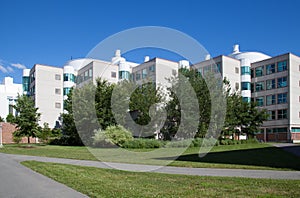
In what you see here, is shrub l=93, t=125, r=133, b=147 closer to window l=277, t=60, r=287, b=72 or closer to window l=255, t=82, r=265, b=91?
window l=277, t=60, r=287, b=72

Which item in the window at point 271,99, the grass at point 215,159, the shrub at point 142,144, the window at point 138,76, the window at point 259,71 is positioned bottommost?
the shrub at point 142,144

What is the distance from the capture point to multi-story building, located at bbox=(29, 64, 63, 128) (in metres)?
67.6

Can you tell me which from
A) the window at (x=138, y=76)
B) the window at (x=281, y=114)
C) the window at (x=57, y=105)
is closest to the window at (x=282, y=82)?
the window at (x=281, y=114)

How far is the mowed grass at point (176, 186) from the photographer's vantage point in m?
8.77

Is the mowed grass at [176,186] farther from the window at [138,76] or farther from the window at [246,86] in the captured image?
the window at [138,76]

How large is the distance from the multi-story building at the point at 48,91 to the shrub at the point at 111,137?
36384 mm

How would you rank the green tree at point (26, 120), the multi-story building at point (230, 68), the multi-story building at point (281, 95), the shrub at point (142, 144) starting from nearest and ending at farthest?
the shrub at point (142, 144) → the green tree at point (26, 120) → the multi-story building at point (281, 95) → the multi-story building at point (230, 68)

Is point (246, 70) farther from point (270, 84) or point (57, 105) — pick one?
point (57, 105)

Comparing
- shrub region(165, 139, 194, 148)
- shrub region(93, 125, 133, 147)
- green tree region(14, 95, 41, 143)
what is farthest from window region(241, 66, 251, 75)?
green tree region(14, 95, 41, 143)

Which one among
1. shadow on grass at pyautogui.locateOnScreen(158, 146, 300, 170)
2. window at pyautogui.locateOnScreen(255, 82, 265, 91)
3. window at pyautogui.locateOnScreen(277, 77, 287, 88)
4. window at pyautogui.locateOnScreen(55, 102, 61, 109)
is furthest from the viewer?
window at pyautogui.locateOnScreen(55, 102, 61, 109)

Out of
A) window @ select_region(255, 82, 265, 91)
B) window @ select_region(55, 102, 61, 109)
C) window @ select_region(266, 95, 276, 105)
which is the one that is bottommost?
window @ select_region(55, 102, 61, 109)

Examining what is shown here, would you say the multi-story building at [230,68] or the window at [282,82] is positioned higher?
the multi-story building at [230,68]

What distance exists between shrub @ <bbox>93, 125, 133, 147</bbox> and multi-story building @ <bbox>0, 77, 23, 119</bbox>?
50.6m

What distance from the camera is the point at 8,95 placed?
264 ft
